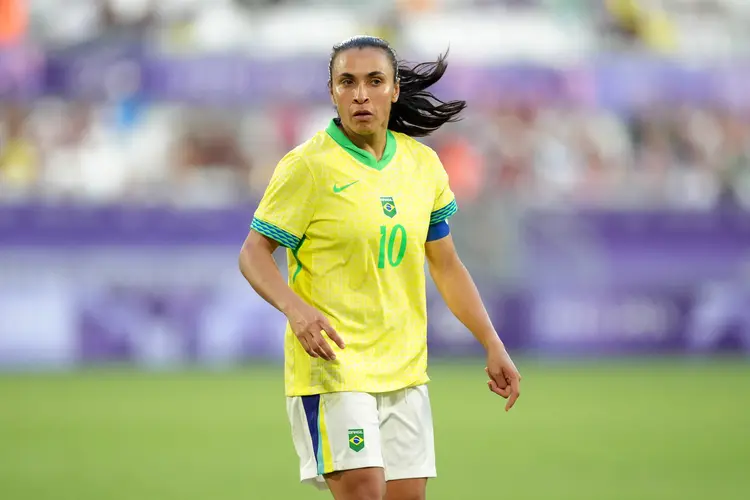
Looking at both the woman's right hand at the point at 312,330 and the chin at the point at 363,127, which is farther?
the chin at the point at 363,127

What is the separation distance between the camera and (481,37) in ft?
72.6

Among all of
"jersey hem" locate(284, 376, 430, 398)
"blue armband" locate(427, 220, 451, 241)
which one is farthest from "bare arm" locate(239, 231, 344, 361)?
"blue armband" locate(427, 220, 451, 241)

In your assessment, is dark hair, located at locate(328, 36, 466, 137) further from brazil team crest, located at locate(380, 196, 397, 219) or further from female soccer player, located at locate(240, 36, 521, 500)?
brazil team crest, located at locate(380, 196, 397, 219)

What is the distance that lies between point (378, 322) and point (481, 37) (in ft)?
57.4

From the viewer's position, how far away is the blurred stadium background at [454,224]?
12891 millimetres

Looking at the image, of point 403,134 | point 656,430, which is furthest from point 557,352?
point 403,134

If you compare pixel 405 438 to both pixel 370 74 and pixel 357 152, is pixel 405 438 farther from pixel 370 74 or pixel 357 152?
pixel 370 74

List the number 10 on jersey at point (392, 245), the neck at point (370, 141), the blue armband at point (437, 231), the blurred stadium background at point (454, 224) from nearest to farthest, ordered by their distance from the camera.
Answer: the number 10 on jersey at point (392, 245) < the neck at point (370, 141) < the blue armband at point (437, 231) < the blurred stadium background at point (454, 224)

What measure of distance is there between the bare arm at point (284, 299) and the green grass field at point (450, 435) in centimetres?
384

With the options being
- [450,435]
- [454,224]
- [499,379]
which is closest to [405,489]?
[499,379]

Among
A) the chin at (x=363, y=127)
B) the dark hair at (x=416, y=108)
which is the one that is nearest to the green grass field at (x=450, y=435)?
the dark hair at (x=416, y=108)

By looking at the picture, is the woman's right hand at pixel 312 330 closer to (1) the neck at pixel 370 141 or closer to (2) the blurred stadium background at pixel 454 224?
(1) the neck at pixel 370 141

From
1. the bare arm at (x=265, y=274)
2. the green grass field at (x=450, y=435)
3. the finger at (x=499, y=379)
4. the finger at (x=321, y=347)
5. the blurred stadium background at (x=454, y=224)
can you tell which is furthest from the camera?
the blurred stadium background at (x=454, y=224)

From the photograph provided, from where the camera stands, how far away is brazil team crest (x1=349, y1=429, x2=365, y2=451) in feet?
16.3
